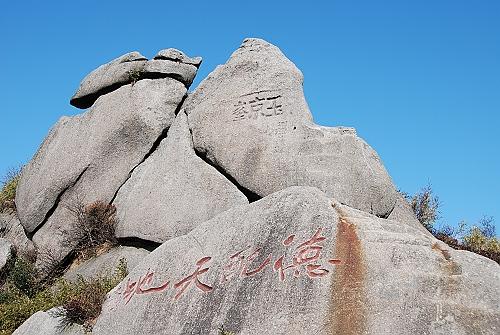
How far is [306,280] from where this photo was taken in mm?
8555

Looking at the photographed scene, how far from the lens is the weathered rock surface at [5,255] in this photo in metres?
16.1

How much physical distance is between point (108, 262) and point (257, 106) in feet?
15.1

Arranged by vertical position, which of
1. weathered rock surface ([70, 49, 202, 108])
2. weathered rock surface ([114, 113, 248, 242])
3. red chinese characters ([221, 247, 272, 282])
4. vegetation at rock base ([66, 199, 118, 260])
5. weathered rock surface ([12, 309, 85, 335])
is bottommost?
weathered rock surface ([12, 309, 85, 335])

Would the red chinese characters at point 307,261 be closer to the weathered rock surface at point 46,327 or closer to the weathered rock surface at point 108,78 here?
the weathered rock surface at point 46,327

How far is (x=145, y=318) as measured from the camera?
987cm

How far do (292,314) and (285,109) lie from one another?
6833mm

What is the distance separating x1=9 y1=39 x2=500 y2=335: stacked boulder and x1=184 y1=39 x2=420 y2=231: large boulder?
0.09 ft

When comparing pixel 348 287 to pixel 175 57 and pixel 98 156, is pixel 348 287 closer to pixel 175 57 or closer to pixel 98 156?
pixel 98 156

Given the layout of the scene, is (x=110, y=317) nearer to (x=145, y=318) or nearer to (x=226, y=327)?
(x=145, y=318)

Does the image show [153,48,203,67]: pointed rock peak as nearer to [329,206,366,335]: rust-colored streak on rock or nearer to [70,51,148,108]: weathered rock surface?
[70,51,148,108]: weathered rock surface

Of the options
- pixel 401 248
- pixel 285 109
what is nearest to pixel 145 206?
pixel 285 109

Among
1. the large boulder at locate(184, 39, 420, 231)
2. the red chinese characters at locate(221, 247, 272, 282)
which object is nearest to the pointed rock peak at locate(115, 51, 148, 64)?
the large boulder at locate(184, 39, 420, 231)

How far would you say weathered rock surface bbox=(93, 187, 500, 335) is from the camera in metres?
7.84

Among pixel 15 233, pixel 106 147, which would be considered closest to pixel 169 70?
pixel 106 147
